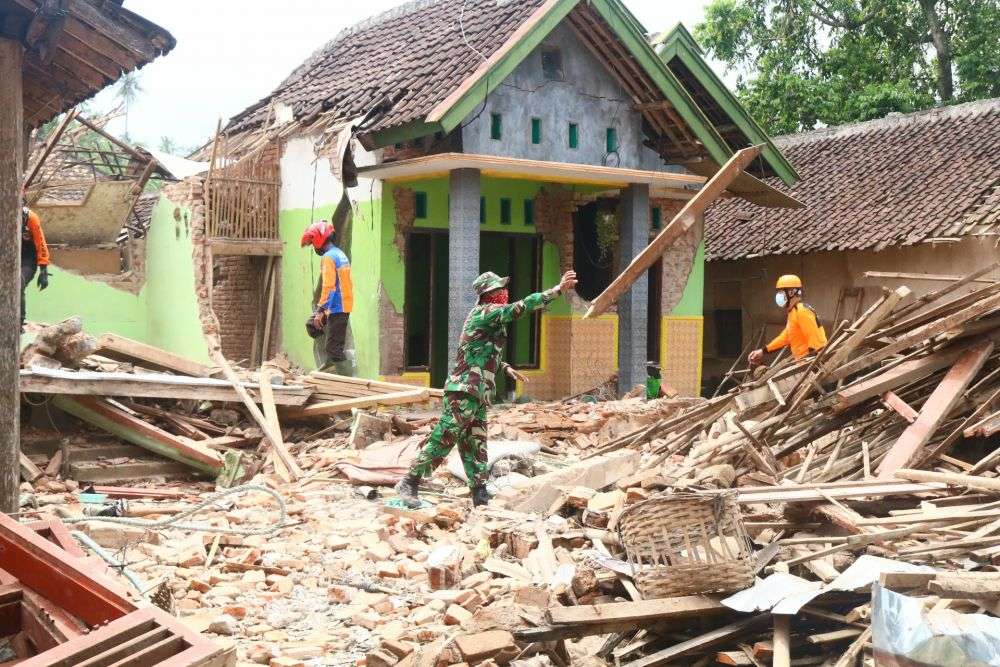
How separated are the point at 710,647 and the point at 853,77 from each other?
2243 centimetres

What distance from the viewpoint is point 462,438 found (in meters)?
8.44

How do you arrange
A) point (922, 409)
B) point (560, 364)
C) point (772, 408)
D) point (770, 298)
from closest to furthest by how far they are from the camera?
point (922, 409), point (772, 408), point (560, 364), point (770, 298)

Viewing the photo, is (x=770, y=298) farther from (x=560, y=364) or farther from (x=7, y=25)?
(x=7, y=25)

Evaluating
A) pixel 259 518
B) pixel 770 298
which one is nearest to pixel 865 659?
pixel 259 518

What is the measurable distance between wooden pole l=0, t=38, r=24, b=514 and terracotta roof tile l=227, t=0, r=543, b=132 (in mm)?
6543

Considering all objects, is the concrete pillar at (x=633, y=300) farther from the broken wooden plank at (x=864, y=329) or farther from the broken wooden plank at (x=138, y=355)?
the broken wooden plank at (x=864, y=329)

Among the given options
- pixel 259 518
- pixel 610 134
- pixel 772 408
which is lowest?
pixel 259 518

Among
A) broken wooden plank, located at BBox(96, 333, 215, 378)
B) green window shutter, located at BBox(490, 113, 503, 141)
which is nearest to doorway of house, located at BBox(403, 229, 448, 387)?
green window shutter, located at BBox(490, 113, 503, 141)

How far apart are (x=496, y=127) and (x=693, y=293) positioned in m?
4.68

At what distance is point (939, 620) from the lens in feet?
13.7

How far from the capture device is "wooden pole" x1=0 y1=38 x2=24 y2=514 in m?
5.85

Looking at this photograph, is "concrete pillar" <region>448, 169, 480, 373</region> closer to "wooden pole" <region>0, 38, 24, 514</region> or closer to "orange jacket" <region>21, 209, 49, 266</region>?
"orange jacket" <region>21, 209, 49, 266</region>

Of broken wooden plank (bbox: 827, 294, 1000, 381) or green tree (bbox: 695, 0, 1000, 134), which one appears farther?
green tree (bbox: 695, 0, 1000, 134)

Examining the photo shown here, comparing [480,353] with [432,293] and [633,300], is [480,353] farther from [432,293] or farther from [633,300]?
[633,300]
